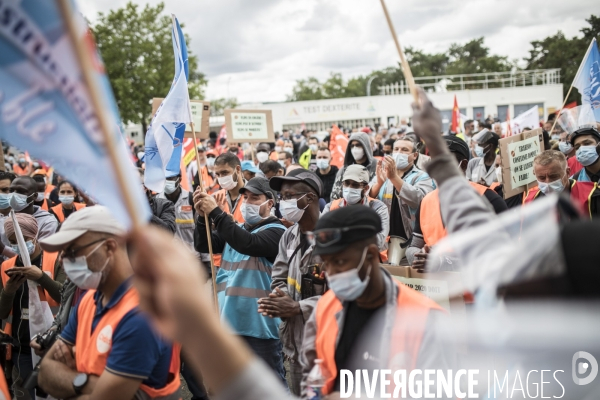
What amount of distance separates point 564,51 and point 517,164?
67.7 m

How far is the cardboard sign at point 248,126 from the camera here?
449 inches

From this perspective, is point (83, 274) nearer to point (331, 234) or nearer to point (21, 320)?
point (331, 234)

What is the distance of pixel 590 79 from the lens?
8.21 metres

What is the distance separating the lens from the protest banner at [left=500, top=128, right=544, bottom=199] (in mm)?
5832

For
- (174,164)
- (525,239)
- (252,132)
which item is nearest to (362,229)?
(525,239)

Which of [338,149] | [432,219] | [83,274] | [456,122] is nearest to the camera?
[83,274]

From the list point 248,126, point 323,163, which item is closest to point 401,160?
point 323,163

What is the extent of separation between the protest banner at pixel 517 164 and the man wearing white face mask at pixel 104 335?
4.27 metres

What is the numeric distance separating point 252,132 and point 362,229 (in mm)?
9593

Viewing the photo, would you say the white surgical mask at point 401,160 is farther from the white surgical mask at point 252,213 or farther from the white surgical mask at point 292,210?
the white surgical mask at point 292,210

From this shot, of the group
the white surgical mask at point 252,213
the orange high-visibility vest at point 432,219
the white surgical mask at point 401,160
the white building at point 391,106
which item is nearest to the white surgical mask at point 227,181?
the white surgical mask at point 252,213

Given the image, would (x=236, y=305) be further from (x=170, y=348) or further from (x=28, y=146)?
(x=28, y=146)

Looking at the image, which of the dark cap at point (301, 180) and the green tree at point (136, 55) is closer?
the dark cap at point (301, 180)

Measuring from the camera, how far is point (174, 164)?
5.64 m
